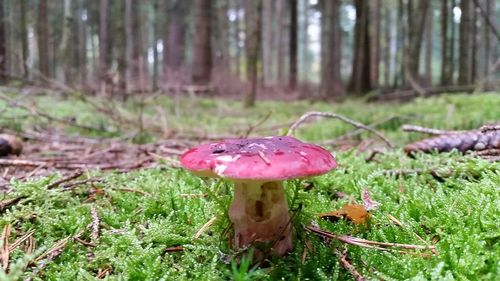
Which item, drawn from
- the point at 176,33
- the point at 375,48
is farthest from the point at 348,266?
the point at 176,33

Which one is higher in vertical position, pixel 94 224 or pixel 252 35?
pixel 252 35

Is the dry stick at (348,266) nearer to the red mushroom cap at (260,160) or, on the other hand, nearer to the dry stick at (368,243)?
the dry stick at (368,243)

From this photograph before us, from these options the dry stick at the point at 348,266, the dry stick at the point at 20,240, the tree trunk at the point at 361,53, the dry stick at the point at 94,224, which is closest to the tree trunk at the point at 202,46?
the tree trunk at the point at 361,53

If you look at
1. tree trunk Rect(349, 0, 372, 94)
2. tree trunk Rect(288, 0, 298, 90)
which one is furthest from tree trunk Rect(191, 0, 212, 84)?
tree trunk Rect(349, 0, 372, 94)

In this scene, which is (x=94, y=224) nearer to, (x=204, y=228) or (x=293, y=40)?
(x=204, y=228)

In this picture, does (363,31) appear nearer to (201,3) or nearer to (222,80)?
(201,3)

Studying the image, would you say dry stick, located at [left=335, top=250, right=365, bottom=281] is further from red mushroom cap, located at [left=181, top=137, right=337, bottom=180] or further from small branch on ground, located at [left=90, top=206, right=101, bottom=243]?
small branch on ground, located at [left=90, top=206, right=101, bottom=243]

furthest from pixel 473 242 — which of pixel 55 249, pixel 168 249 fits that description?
pixel 55 249
